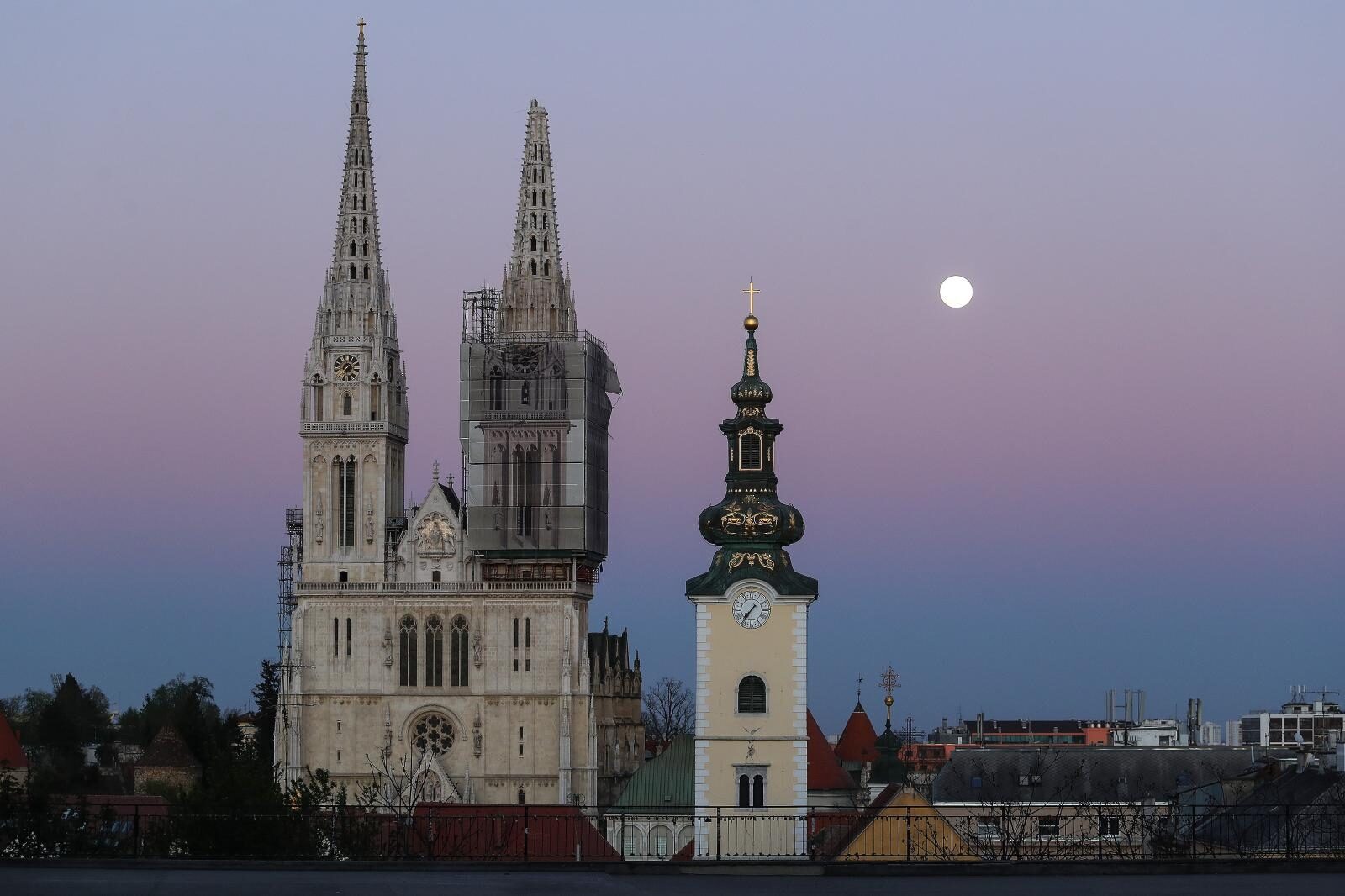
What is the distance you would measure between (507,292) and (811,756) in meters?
26.0

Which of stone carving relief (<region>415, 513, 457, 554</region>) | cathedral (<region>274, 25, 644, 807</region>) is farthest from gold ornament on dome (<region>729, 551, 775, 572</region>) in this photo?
stone carving relief (<region>415, 513, 457, 554</region>)

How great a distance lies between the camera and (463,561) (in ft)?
339

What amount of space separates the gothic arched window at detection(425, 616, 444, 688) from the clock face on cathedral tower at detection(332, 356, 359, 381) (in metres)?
10.7

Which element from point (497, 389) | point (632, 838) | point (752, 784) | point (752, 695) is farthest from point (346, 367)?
point (752, 784)

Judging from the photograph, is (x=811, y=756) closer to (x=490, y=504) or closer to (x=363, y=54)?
(x=490, y=504)

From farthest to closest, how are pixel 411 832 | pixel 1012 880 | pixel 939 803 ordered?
pixel 939 803 < pixel 411 832 < pixel 1012 880

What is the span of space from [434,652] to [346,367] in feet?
40.8

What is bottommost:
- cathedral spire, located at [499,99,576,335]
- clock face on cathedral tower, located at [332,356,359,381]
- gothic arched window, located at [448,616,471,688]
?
gothic arched window, located at [448,616,471,688]

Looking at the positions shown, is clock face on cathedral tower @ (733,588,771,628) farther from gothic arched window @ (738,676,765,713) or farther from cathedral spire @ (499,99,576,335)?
cathedral spire @ (499,99,576,335)

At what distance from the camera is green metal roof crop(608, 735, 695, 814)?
90312mm

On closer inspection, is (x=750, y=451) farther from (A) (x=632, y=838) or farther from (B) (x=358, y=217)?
(B) (x=358, y=217)

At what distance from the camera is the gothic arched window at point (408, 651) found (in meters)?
102

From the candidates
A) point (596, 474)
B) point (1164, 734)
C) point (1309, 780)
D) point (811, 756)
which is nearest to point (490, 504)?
point (596, 474)

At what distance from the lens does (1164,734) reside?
6024 inches
